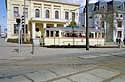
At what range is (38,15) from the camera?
131ft

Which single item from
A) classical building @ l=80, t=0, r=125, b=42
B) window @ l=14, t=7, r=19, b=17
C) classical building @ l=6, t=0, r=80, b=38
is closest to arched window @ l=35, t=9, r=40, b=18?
classical building @ l=6, t=0, r=80, b=38

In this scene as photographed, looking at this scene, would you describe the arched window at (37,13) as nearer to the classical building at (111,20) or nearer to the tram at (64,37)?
the tram at (64,37)

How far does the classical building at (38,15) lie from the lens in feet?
121

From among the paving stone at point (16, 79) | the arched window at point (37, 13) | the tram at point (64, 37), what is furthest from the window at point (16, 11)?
the paving stone at point (16, 79)

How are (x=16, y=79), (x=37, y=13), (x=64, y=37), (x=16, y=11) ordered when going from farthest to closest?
1. (x=37, y=13)
2. (x=16, y=11)
3. (x=64, y=37)
4. (x=16, y=79)

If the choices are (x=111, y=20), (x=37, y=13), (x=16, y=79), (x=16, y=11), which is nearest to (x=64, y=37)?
(x=37, y=13)

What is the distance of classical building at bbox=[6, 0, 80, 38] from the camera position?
3684cm

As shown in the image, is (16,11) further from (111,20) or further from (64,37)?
(111,20)

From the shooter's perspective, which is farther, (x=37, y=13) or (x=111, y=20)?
(x=111, y=20)

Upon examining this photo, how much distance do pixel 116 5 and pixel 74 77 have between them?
1936 inches

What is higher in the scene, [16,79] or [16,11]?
[16,11]

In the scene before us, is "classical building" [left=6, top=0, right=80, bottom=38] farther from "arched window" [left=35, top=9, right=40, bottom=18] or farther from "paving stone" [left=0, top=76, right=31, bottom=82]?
"paving stone" [left=0, top=76, right=31, bottom=82]

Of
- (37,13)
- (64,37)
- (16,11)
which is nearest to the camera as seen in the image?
(64,37)

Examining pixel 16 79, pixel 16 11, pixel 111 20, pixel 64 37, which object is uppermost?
pixel 16 11
